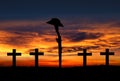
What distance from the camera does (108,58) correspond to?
21.6 metres

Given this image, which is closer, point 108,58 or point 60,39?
point 60,39
